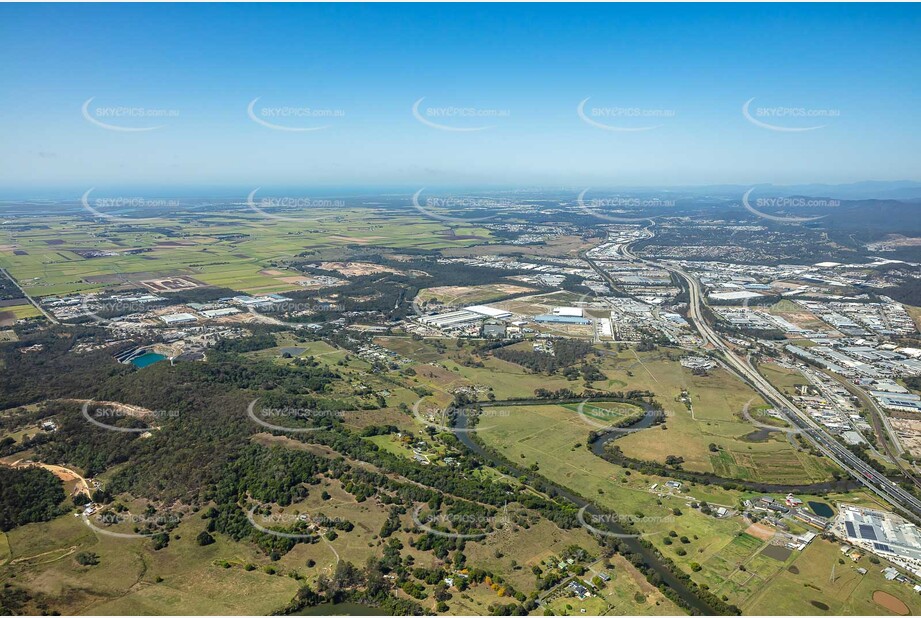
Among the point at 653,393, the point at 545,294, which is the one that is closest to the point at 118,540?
the point at 653,393

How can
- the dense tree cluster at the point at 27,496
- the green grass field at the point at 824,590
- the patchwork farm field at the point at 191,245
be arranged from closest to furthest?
the green grass field at the point at 824,590 < the dense tree cluster at the point at 27,496 < the patchwork farm field at the point at 191,245

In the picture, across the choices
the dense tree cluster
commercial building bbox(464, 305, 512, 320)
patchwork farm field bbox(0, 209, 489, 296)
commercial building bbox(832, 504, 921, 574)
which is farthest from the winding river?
patchwork farm field bbox(0, 209, 489, 296)

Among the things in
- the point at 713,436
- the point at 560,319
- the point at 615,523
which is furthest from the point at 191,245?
the point at 615,523

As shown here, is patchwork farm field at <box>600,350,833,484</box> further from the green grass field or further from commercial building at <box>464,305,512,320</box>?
commercial building at <box>464,305,512,320</box>

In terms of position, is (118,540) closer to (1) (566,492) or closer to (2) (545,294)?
(1) (566,492)

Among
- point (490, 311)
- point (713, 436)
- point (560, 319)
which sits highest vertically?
point (490, 311)

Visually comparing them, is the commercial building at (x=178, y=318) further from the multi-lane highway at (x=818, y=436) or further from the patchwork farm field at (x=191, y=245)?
the multi-lane highway at (x=818, y=436)

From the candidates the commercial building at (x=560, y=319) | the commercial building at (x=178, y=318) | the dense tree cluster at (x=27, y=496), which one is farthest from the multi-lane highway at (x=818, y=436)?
the commercial building at (x=178, y=318)

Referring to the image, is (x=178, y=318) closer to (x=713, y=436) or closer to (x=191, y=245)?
(x=713, y=436)

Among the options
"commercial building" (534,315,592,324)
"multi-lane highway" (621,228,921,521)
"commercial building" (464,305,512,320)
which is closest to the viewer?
"multi-lane highway" (621,228,921,521)
